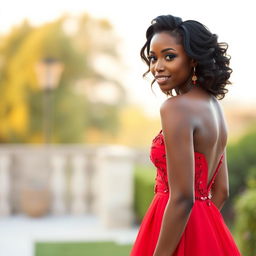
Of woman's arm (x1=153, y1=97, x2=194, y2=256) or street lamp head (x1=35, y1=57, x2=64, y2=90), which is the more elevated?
street lamp head (x1=35, y1=57, x2=64, y2=90)

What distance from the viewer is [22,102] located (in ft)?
98.0

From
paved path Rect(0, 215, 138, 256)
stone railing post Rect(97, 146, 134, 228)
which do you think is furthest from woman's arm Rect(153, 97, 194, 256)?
stone railing post Rect(97, 146, 134, 228)

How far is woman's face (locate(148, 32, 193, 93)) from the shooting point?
2861mm

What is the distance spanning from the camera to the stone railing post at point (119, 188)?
422 inches

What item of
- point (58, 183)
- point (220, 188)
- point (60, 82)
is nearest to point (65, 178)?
point (58, 183)

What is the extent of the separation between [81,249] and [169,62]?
6.55 metres

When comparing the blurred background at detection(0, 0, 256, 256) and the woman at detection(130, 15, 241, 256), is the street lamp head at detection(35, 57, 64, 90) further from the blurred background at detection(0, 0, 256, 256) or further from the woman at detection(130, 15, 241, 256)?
the woman at detection(130, 15, 241, 256)

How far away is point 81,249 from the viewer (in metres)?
9.09

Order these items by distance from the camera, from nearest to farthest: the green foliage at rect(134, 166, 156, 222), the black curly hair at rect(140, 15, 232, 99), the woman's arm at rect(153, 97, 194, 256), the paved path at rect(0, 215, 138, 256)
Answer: the woman's arm at rect(153, 97, 194, 256) → the black curly hair at rect(140, 15, 232, 99) → the paved path at rect(0, 215, 138, 256) → the green foliage at rect(134, 166, 156, 222)

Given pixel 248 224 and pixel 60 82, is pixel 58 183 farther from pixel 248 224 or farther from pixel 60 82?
pixel 60 82

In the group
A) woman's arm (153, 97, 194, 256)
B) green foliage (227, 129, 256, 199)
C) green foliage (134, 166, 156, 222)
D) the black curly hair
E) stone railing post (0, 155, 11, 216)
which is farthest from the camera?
stone railing post (0, 155, 11, 216)

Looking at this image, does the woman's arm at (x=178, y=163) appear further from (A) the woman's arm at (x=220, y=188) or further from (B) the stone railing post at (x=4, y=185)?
(B) the stone railing post at (x=4, y=185)

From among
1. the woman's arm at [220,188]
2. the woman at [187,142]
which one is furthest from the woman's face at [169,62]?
the woman's arm at [220,188]

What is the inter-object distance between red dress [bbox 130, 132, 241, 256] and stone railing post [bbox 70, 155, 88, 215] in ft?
32.5
